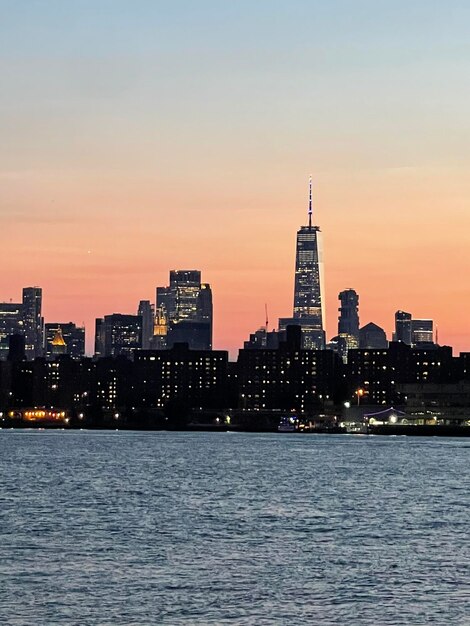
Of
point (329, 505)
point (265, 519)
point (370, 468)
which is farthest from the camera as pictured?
point (370, 468)

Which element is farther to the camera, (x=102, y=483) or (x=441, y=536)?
(x=102, y=483)

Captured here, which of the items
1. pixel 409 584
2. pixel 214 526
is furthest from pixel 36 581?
pixel 214 526

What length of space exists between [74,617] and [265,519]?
34260mm

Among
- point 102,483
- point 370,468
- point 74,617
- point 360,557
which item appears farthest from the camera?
point 370,468

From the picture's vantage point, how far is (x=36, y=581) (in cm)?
5069

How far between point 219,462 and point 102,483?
166ft

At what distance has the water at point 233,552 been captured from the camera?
45219 mm

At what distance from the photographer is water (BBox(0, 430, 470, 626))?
148ft

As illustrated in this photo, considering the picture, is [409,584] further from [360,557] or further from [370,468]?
[370,468]

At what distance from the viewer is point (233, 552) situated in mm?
60312

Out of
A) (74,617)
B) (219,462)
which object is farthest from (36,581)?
(219,462)

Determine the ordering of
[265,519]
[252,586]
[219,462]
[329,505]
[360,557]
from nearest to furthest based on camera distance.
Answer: [252,586]
[360,557]
[265,519]
[329,505]
[219,462]

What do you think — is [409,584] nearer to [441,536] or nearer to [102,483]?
[441,536]

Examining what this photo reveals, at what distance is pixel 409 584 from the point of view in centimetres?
5094
